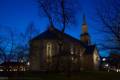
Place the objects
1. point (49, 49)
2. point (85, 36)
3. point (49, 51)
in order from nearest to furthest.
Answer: point (49, 51), point (49, 49), point (85, 36)

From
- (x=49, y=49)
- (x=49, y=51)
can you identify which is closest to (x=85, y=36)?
(x=49, y=49)

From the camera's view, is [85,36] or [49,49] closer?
[49,49]

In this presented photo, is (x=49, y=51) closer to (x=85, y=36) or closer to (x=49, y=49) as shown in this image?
(x=49, y=49)

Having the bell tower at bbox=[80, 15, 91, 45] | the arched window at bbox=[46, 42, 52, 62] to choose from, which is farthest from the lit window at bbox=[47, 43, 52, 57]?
the bell tower at bbox=[80, 15, 91, 45]

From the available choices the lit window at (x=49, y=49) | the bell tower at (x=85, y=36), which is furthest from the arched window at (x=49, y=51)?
the bell tower at (x=85, y=36)

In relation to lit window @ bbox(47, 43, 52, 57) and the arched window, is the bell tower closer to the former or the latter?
lit window @ bbox(47, 43, 52, 57)

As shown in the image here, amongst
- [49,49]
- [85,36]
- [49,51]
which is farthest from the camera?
[85,36]

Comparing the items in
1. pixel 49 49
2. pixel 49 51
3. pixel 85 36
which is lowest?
pixel 49 51

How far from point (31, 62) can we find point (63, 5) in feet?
119

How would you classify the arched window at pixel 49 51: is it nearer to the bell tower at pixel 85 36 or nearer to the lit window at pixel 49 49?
the lit window at pixel 49 49

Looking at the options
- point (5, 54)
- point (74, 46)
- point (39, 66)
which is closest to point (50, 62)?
point (39, 66)

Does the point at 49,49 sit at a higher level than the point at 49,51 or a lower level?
higher

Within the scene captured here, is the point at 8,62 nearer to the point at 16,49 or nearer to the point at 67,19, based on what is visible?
the point at 16,49

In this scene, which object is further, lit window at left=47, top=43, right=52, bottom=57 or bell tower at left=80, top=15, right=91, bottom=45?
bell tower at left=80, top=15, right=91, bottom=45
